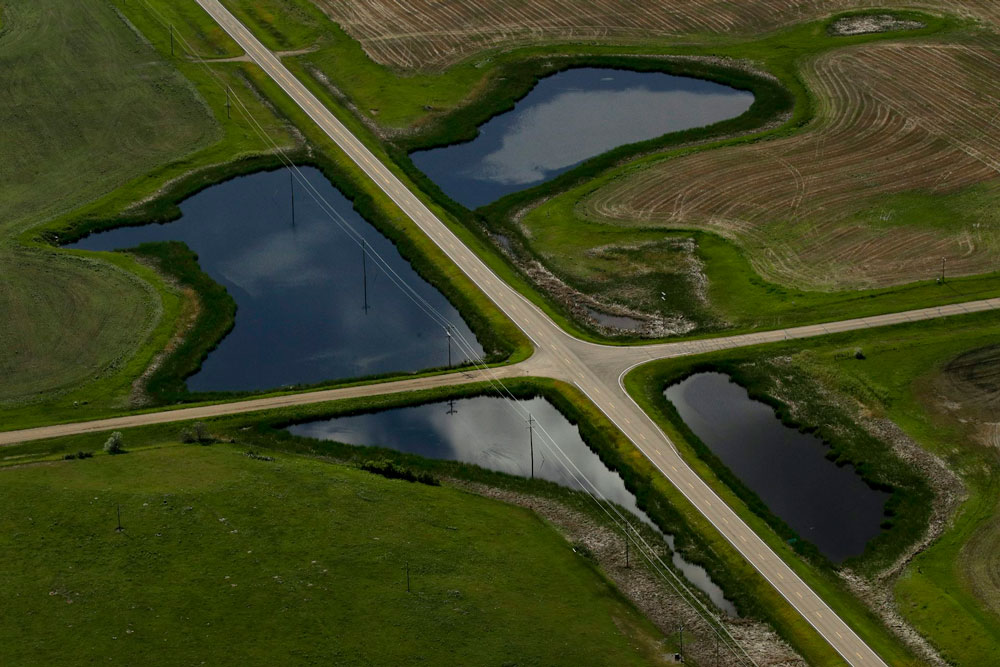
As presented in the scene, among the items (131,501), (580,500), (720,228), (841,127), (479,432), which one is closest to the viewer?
(131,501)

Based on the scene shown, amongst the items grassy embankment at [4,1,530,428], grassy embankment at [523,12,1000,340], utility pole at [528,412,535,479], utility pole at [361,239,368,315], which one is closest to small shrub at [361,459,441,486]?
utility pole at [528,412,535,479]

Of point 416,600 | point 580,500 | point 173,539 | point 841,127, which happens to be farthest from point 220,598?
point 841,127

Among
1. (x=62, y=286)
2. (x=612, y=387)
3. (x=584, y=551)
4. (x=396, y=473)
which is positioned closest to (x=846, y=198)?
(x=612, y=387)

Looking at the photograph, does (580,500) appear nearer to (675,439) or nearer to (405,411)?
(675,439)

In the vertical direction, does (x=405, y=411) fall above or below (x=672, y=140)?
below

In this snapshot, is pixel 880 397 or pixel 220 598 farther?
pixel 880 397

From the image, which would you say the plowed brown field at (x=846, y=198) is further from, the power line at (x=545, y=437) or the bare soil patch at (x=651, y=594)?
the bare soil patch at (x=651, y=594)

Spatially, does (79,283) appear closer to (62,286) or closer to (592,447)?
(62,286)
